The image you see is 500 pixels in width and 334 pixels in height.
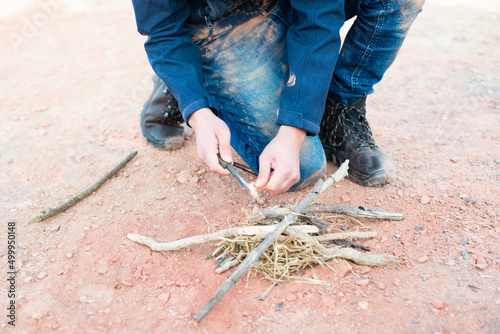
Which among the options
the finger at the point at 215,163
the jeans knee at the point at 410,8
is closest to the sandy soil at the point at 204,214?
the finger at the point at 215,163

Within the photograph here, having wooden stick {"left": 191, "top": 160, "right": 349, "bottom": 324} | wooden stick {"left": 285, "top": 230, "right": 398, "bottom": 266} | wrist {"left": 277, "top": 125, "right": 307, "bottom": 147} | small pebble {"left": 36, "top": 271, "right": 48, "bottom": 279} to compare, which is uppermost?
wrist {"left": 277, "top": 125, "right": 307, "bottom": 147}

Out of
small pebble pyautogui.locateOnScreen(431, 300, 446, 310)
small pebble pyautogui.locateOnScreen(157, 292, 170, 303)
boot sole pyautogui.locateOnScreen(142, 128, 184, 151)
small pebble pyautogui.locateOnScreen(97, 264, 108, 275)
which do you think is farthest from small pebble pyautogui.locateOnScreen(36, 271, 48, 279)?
small pebble pyautogui.locateOnScreen(431, 300, 446, 310)

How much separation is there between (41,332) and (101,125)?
1683mm

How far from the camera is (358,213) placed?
171cm

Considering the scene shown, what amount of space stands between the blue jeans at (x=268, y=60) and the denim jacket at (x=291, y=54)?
0.18m

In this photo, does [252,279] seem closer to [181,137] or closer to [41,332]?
[41,332]

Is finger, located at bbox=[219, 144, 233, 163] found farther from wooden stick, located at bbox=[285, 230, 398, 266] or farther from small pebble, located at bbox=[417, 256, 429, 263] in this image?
small pebble, located at bbox=[417, 256, 429, 263]

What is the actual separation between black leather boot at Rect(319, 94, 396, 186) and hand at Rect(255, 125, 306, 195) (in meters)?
0.64

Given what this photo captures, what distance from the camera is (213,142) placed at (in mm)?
1583

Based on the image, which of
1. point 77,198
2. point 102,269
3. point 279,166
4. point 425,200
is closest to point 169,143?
point 77,198

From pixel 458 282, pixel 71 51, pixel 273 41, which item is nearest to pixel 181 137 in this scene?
pixel 273 41

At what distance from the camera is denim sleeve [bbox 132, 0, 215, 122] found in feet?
5.56

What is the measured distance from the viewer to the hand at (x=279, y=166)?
4.82 feet

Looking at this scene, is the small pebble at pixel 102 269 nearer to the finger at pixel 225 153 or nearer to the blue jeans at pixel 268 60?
the finger at pixel 225 153
